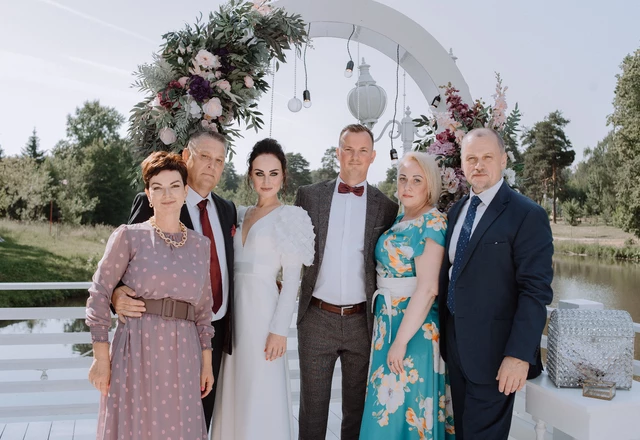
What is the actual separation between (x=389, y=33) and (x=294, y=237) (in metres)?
1.77

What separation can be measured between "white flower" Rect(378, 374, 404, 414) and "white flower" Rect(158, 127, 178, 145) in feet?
5.34

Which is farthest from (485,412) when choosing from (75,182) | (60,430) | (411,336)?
(75,182)

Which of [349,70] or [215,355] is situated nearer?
[215,355]

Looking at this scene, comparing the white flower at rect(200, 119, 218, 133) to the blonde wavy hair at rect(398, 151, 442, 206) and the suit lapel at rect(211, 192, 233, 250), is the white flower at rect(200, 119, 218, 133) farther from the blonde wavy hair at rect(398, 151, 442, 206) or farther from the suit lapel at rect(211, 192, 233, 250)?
the blonde wavy hair at rect(398, 151, 442, 206)

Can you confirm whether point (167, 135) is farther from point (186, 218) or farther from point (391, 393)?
point (391, 393)

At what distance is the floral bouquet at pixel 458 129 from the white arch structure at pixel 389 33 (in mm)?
386

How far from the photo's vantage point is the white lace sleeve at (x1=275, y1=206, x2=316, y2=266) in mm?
Result: 2533

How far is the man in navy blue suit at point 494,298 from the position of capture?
2.19 m

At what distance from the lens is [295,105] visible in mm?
3891

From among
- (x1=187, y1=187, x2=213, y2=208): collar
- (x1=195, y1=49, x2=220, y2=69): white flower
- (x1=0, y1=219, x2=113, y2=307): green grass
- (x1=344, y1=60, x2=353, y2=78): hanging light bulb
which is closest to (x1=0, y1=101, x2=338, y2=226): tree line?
(x1=0, y1=219, x2=113, y2=307): green grass

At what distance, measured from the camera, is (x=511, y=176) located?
3156mm

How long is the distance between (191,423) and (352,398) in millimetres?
993

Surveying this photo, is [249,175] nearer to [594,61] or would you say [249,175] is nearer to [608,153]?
[608,153]

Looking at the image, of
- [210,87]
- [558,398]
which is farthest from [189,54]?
[558,398]
